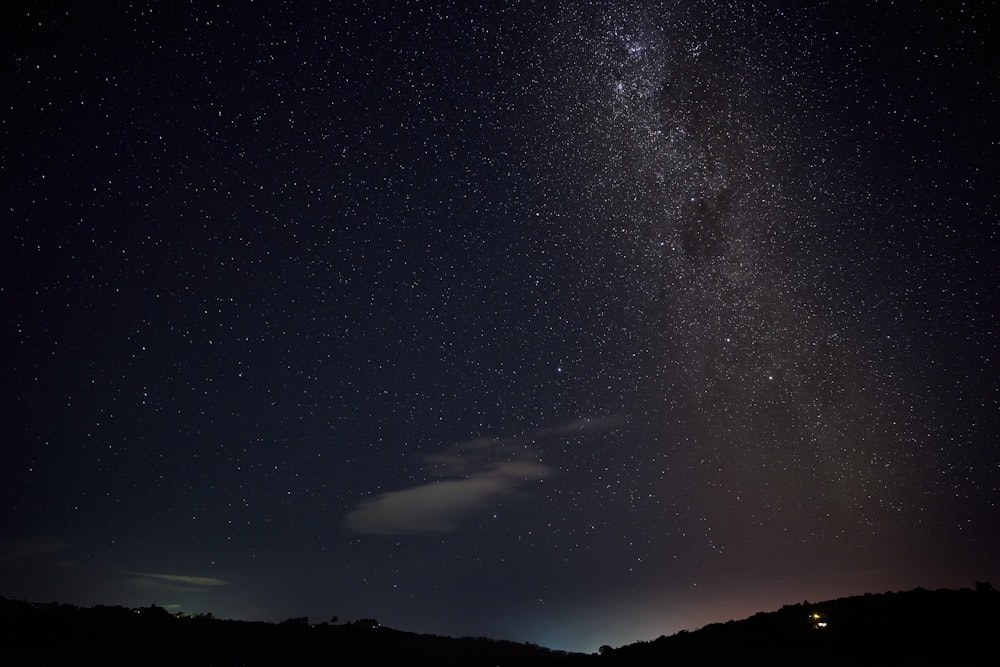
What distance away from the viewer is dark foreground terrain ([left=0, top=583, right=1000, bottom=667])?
13938mm


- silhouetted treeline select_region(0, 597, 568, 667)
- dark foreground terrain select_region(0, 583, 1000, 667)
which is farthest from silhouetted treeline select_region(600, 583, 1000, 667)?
silhouetted treeline select_region(0, 597, 568, 667)

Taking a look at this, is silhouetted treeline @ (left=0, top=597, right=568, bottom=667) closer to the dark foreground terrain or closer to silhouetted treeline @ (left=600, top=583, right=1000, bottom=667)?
the dark foreground terrain

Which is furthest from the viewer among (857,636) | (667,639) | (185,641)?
(667,639)

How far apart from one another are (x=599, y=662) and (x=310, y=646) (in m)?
9.52

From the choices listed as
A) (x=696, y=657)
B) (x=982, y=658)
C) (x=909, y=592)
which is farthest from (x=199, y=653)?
(x=909, y=592)

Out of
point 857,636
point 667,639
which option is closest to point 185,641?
point 667,639

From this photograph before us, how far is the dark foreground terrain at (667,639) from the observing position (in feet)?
45.7

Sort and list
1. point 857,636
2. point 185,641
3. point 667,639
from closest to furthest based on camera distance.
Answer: point 857,636, point 185,641, point 667,639

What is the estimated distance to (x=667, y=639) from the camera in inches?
772

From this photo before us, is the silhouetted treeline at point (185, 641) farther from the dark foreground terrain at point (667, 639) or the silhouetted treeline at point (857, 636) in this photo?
the silhouetted treeline at point (857, 636)

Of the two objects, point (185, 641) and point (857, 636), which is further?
point (185, 641)

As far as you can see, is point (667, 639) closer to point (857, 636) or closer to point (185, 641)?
point (857, 636)

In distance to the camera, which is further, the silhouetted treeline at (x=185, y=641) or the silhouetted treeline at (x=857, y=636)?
the silhouetted treeline at (x=185, y=641)

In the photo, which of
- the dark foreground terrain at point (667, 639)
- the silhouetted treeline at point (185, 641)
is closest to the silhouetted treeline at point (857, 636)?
the dark foreground terrain at point (667, 639)
